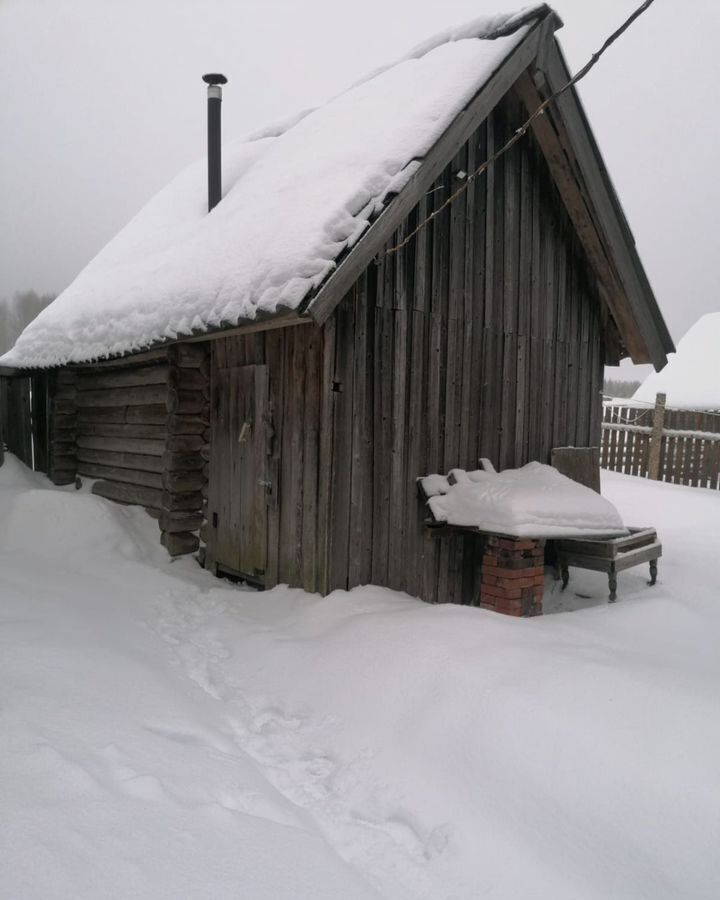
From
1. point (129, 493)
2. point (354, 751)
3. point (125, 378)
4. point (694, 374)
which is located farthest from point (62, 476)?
point (694, 374)

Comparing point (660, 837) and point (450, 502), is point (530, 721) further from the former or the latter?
point (450, 502)

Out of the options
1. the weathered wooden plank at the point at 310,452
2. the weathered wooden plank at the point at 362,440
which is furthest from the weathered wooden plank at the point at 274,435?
the weathered wooden plank at the point at 362,440

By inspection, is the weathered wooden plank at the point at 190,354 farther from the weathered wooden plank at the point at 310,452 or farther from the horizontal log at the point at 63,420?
the horizontal log at the point at 63,420

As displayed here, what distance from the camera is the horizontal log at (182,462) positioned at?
6.92 meters

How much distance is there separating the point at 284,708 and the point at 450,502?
2535mm

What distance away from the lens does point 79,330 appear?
8.23 metres

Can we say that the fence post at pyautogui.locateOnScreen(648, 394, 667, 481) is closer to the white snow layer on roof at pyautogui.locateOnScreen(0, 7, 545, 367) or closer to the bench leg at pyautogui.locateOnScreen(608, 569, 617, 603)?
the bench leg at pyautogui.locateOnScreen(608, 569, 617, 603)

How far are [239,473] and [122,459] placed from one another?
104 inches

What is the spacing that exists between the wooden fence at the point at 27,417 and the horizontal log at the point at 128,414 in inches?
36.2

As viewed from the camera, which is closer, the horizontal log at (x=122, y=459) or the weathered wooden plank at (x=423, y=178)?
the weathered wooden plank at (x=423, y=178)

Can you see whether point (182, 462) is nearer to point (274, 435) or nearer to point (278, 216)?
point (274, 435)

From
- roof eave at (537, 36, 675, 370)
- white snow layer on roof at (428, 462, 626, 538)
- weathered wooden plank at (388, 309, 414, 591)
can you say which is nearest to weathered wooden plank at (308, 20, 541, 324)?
roof eave at (537, 36, 675, 370)

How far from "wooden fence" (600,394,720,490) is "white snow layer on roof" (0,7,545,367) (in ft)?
29.2

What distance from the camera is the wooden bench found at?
5840 mm
